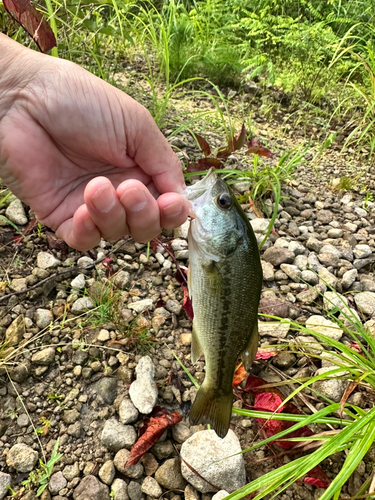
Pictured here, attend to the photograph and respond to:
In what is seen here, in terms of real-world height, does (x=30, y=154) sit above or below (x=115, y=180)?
above

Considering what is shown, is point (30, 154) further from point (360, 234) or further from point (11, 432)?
point (360, 234)

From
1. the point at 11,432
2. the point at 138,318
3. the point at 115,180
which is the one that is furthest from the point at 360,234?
the point at 11,432

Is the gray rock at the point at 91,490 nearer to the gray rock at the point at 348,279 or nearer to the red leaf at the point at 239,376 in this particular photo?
the red leaf at the point at 239,376

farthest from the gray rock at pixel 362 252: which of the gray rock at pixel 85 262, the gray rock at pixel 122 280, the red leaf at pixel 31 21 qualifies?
the red leaf at pixel 31 21

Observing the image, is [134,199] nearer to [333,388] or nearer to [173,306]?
[173,306]

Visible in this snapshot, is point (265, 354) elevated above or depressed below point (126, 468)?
above

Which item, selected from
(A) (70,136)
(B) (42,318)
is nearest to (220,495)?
(B) (42,318)
